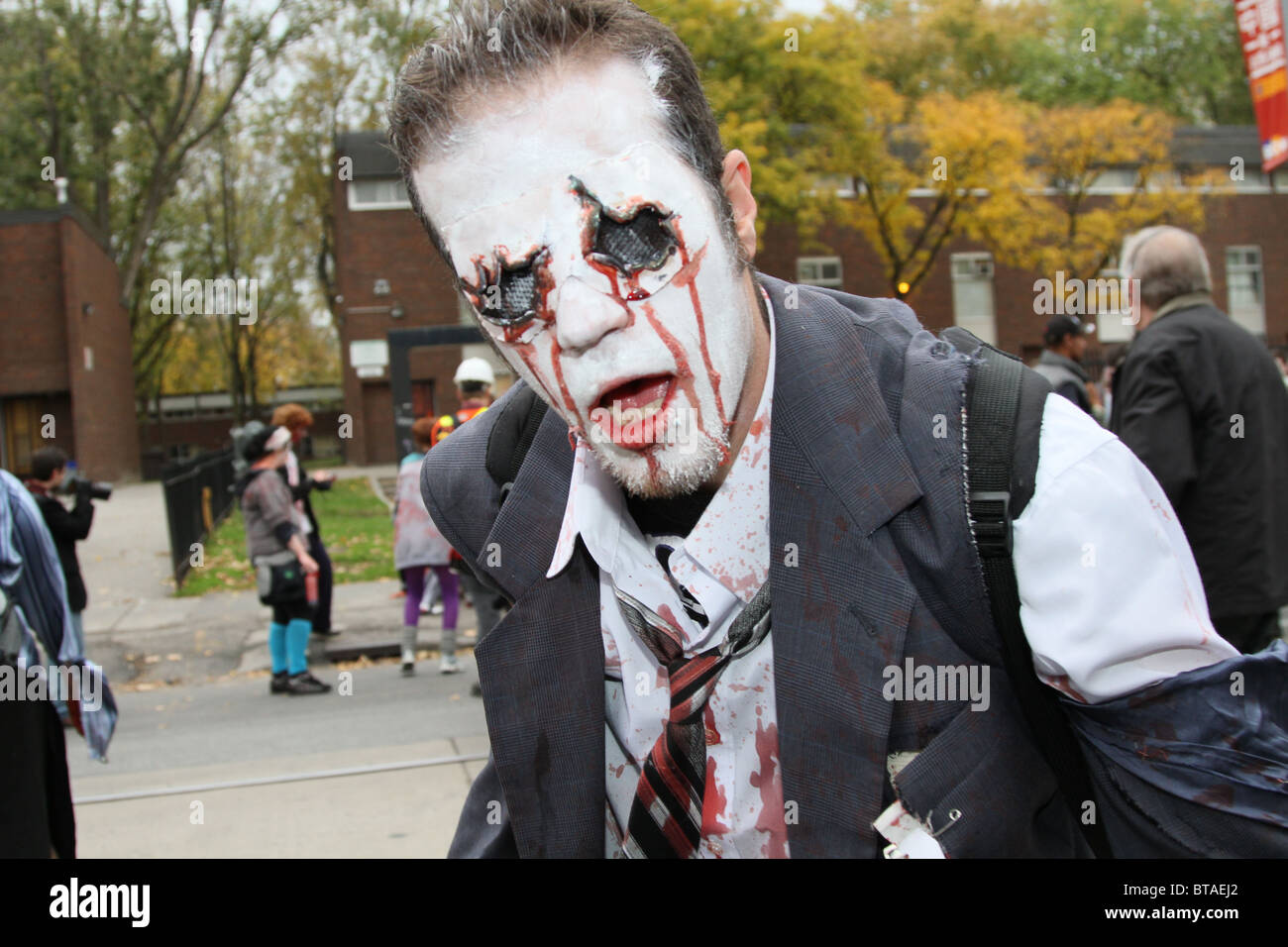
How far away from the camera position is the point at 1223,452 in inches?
151

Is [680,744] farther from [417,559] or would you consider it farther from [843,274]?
[843,274]

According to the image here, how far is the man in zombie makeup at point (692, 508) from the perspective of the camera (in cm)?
145

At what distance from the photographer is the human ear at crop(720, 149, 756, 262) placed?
1793 millimetres

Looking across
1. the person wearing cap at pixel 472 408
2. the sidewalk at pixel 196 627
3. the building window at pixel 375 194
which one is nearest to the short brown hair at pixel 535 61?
the person wearing cap at pixel 472 408

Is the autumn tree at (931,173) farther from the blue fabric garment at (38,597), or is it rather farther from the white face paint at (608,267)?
the white face paint at (608,267)

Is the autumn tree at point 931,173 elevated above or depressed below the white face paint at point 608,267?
above

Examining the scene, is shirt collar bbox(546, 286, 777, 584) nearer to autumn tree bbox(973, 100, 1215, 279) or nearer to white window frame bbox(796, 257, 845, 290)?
autumn tree bbox(973, 100, 1215, 279)

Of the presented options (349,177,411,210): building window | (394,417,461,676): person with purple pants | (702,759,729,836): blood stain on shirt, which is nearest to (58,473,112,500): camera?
(394,417,461,676): person with purple pants

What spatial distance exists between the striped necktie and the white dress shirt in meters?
0.02

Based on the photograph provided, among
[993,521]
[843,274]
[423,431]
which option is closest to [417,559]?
[423,431]

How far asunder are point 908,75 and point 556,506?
48929 millimetres

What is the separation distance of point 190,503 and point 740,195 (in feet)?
46.6

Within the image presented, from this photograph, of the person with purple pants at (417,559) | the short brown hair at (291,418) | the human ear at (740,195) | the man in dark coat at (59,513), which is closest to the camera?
the human ear at (740,195)

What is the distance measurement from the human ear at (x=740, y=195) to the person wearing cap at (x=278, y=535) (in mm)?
6535
